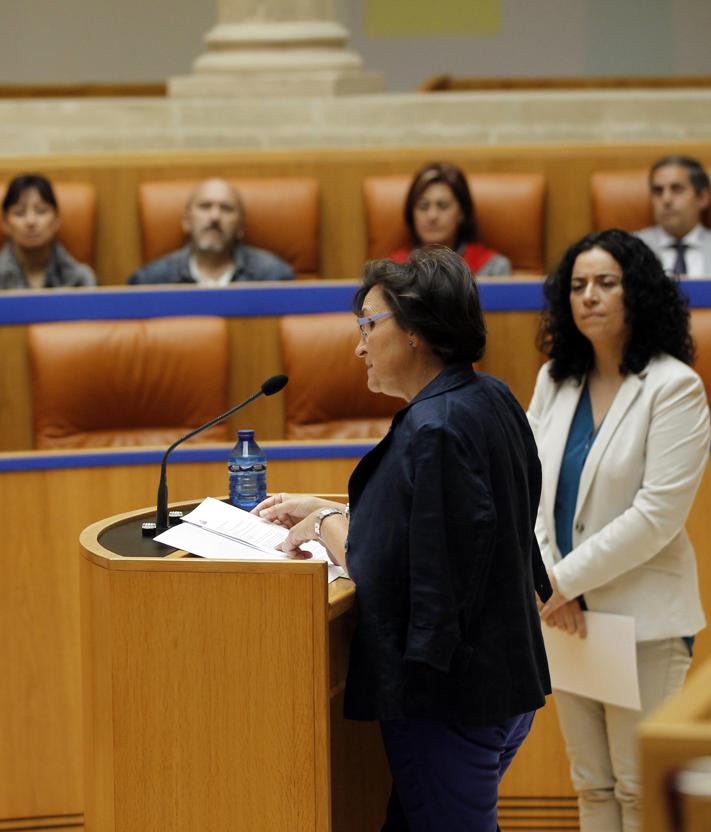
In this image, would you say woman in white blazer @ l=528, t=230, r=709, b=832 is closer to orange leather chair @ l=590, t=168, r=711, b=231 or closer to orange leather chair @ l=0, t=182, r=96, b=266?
orange leather chair @ l=590, t=168, r=711, b=231

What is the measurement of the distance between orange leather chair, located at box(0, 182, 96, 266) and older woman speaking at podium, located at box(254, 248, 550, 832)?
2.14m

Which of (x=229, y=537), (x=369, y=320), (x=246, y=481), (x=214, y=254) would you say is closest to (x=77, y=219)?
(x=214, y=254)

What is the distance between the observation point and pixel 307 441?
225 cm

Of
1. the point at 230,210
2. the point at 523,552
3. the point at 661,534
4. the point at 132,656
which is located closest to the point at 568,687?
the point at 661,534

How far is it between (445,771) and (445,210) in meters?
1.98

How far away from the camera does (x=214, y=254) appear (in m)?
3.23

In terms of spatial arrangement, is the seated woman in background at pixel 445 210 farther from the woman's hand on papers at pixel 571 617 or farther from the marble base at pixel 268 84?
the woman's hand on papers at pixel 571 617

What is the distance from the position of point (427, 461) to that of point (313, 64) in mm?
2802

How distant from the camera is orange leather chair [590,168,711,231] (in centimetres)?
338

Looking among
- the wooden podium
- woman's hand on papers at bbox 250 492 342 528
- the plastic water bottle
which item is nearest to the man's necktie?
the plastic water bottle

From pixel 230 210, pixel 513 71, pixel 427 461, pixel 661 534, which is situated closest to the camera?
pixel 427 461

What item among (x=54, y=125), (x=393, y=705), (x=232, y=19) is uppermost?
(x=232, y=19)

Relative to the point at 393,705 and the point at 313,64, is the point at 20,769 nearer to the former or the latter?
the point at 393,705

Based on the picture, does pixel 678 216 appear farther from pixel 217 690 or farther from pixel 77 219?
pixel 217 690
